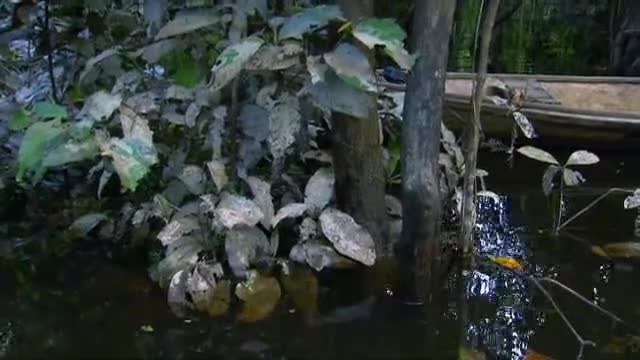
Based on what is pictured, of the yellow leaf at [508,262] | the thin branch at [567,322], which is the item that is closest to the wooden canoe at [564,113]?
the yellow leaf at [508,262]

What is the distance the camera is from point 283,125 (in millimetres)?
2643

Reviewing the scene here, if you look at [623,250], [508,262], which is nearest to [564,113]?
[623,250]

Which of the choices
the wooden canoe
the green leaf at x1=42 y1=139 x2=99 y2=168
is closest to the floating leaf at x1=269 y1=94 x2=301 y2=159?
the green leaf at x1=42 y1=139 x2=99 y2=168

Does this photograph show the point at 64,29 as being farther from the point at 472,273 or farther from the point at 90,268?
the point at 472,273

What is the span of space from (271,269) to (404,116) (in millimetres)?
717

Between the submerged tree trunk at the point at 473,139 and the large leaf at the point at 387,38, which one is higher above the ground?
the large leaf at the point at 387,38

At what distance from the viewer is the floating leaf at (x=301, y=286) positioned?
112 inches

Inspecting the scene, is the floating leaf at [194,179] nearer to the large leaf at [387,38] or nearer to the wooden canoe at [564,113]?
the large leaf at [387,38]

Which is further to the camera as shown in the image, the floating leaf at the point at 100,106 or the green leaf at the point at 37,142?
the floating leaf at the point at 100,106

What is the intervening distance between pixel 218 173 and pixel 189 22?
1.72ft

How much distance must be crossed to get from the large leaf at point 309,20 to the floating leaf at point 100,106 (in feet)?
2.01

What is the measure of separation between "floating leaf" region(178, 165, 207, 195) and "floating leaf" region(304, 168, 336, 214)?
0.38 m

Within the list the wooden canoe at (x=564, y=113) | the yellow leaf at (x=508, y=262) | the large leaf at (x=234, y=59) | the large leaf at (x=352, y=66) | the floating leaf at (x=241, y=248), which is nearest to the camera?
the large leaf at (x=352, y=66)

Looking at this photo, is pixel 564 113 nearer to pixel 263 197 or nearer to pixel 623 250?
pixel 623 250
